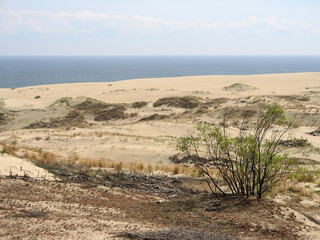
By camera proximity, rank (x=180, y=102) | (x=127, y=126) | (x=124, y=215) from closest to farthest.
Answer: (x=124, y=215)
(x=127, y=126)
(x=180, y=102)

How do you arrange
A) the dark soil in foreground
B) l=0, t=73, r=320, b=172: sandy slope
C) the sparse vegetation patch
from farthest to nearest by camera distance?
the sparse vegetation patch
l=0, t=73, r=320, b=172: sandy slope
the dark soil in foreground

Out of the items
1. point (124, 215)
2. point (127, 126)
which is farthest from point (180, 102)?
point (124, 215)

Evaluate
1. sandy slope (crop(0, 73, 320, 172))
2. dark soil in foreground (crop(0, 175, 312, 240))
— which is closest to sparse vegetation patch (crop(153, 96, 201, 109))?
sandy slope (crop(0, 73, 320, 172))

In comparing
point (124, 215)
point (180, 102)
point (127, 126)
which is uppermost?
point (180, 102)

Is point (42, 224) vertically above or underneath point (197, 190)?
above

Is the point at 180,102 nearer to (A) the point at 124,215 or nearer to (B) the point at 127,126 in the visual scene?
(B) the point at 127,126

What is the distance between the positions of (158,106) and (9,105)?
60.1ft

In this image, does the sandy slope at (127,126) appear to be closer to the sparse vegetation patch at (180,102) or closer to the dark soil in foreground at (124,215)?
the sparse vegetation patch at (180,102)

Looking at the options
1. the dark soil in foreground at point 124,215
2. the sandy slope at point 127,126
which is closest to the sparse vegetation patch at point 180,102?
the sandy slope at point 127,126

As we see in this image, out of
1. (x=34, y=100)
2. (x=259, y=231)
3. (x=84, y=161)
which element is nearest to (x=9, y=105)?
(x=34, y=100)

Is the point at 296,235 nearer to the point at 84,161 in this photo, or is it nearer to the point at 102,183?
the point at 102,183

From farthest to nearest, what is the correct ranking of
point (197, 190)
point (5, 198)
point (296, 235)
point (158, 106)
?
point (158, 106) < point (197, 190) < point (5, 198) < point (296, 235)

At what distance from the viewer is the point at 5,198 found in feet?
32.3

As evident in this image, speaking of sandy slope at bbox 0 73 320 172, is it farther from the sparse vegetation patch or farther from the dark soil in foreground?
the dark soil in foreground
